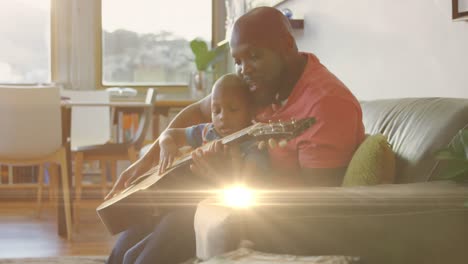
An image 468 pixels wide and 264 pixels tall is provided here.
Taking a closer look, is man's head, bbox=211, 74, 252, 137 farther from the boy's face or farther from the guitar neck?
the guitar neck

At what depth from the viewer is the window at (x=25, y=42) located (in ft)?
19.3

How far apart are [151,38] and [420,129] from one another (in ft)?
15.7

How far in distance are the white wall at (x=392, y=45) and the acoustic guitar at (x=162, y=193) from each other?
2.62 feet

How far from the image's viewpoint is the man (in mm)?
1516

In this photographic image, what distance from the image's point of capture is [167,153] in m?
1.90

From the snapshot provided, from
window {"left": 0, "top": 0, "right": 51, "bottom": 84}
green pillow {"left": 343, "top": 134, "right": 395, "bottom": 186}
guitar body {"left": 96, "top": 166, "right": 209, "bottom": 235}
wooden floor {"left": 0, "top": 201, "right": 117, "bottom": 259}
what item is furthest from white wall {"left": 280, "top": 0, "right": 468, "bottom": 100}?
window {"left": 0, "top": 0, "right": 51, "bottom": 84}

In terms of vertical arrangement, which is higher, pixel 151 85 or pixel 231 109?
pixel 231 109

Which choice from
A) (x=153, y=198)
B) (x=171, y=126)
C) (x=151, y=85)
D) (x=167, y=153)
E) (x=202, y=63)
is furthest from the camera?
(x=151, y=85)

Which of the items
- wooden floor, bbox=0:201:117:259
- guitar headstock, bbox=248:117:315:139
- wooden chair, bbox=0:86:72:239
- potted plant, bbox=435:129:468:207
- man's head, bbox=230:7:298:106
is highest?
man's head, bbox=230:7:298:106

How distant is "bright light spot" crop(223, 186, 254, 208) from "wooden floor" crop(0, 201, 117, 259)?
2526mm

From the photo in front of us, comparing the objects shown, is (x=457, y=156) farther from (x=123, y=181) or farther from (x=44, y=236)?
(x=44, y=236)

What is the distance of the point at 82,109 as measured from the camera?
18.7 ft

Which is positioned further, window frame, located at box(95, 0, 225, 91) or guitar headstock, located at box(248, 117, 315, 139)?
window frame, located at box(95, 0, 225, 91)

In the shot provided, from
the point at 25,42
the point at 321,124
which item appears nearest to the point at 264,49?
the point at 321,124
